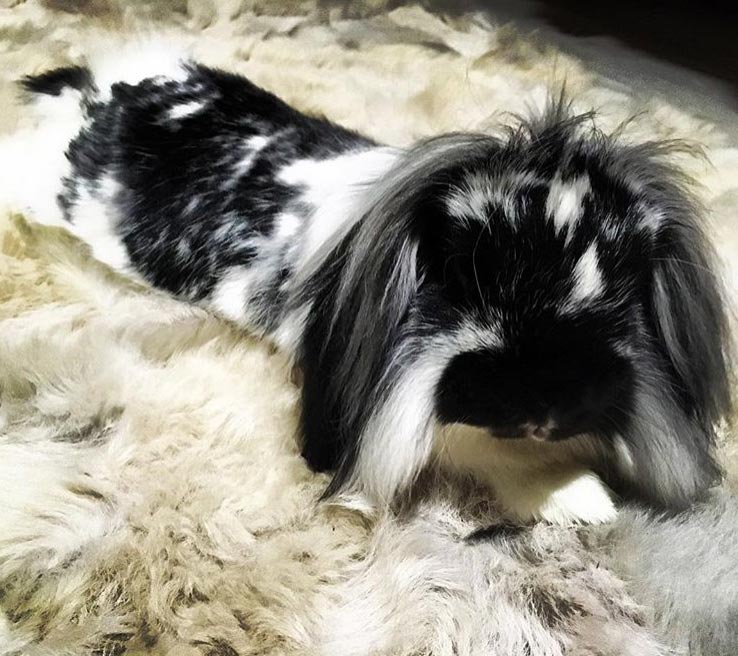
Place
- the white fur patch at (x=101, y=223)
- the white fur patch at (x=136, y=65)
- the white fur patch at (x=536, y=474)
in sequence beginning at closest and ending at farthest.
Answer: the white fur patch at (x=536, y=474) → the white fur patch at (x=101, y=223) → the white fur patch at (x=136, y=65)

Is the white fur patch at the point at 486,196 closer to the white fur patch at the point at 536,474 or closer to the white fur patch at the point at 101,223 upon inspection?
the white fur patch at the point at 536,474

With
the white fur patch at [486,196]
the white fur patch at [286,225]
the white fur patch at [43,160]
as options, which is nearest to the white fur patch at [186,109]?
the white fur patch at [43,160]

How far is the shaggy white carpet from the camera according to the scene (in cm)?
85

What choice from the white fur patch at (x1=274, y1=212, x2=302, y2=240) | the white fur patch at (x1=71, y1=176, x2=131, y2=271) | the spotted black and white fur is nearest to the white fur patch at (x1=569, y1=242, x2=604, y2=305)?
the spotted black and white fur

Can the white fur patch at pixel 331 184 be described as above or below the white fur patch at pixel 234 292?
above

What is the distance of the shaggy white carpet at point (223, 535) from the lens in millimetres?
853

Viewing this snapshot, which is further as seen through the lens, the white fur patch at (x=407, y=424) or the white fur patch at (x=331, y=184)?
the white fur patch at (x=331, y=184)

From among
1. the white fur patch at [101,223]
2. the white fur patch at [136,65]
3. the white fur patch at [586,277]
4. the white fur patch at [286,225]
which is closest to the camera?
the white fur patch at [586,277]

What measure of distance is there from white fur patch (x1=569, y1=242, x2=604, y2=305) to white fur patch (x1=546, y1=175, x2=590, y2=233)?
4 cm

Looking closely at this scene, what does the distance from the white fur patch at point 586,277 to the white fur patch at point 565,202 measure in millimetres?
36

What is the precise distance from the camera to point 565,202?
0.83 m

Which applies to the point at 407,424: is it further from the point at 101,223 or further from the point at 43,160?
the point at 43,160

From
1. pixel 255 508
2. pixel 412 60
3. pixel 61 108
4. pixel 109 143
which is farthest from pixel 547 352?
pixel 412 60

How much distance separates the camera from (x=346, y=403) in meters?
0.94
